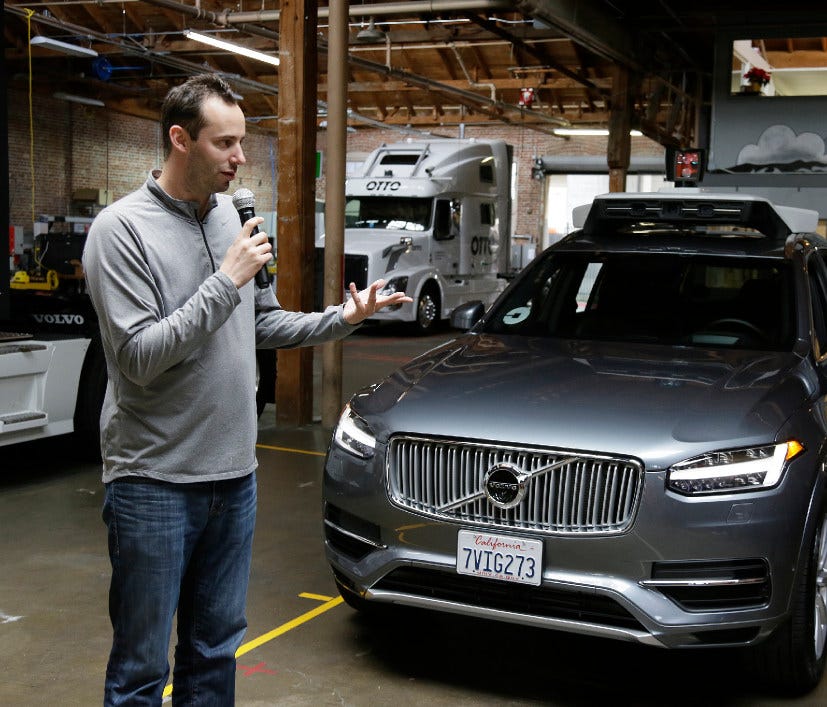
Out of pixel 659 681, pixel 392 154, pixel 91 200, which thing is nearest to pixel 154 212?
pixel 659 681

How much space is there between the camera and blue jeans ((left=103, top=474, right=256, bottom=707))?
244cm

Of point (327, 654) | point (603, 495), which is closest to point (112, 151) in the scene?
point (327, 654)

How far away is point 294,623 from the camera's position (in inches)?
176

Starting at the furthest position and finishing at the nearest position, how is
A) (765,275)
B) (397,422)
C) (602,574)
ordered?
(765,275), (397,422), (602,574)

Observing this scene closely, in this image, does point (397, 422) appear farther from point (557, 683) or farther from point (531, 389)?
point (557, 683)

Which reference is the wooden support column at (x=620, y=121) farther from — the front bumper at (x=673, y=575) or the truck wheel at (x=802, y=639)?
the front bumper at (x=673, y=575)

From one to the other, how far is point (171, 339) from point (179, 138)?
46 cm

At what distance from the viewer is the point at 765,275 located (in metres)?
4.88

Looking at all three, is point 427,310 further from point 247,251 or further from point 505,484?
point 247,251

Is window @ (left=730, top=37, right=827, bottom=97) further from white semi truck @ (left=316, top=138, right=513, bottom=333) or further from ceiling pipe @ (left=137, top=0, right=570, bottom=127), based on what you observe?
white semi truck @ (left=316, top=138, right=513, bottom=333)

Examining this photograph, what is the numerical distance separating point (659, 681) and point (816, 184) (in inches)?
489

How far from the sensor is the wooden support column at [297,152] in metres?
8.76

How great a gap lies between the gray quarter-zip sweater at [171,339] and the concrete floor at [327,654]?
1.54 m

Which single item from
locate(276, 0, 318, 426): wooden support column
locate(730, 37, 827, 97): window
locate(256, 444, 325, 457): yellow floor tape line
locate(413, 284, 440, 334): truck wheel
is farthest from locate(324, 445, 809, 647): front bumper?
locate(413, 284, 440, 334): truck wheel
